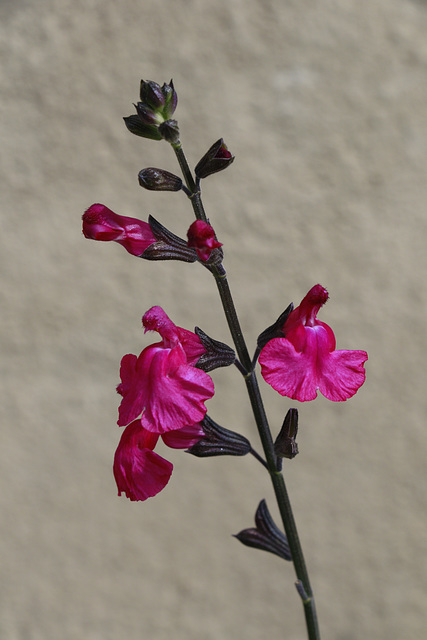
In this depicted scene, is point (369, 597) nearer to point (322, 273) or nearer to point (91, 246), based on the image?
point (322, 273)

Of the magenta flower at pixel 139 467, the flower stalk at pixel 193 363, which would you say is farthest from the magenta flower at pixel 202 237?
the magenta flower at pixel 139 467

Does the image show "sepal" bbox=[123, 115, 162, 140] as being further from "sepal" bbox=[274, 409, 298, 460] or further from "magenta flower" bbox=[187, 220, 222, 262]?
"sepal" bbox=[274, 409, 298, 460]

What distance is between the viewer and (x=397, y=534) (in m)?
0.96

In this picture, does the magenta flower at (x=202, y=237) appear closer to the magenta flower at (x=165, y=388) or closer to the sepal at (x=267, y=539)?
the magenta flower at (x=165, y=388)

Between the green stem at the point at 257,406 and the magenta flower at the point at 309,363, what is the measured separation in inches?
1.0

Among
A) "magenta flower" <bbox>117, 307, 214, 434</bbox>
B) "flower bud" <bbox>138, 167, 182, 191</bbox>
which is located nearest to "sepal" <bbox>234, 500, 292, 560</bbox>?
"magenta flower" <bbox>117, 307, 214, 434</bbox>

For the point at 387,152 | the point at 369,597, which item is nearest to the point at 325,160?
the point at 387,152

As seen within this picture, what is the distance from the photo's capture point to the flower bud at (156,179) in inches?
15.6

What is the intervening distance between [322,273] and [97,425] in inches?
15.0

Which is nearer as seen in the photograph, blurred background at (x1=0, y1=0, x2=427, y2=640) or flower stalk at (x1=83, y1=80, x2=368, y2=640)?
flower stalk at (x1=83, y1=80, x2=368, y2=640)

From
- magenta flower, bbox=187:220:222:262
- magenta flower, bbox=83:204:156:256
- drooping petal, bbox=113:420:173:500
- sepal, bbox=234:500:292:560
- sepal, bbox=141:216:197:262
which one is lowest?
sepal, bbox=234:500:292:560

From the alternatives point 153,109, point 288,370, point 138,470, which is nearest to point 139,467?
point 138,470

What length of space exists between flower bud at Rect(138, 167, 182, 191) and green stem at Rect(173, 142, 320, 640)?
0.05 ft

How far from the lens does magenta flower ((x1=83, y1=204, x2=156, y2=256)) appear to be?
426 millimetres
